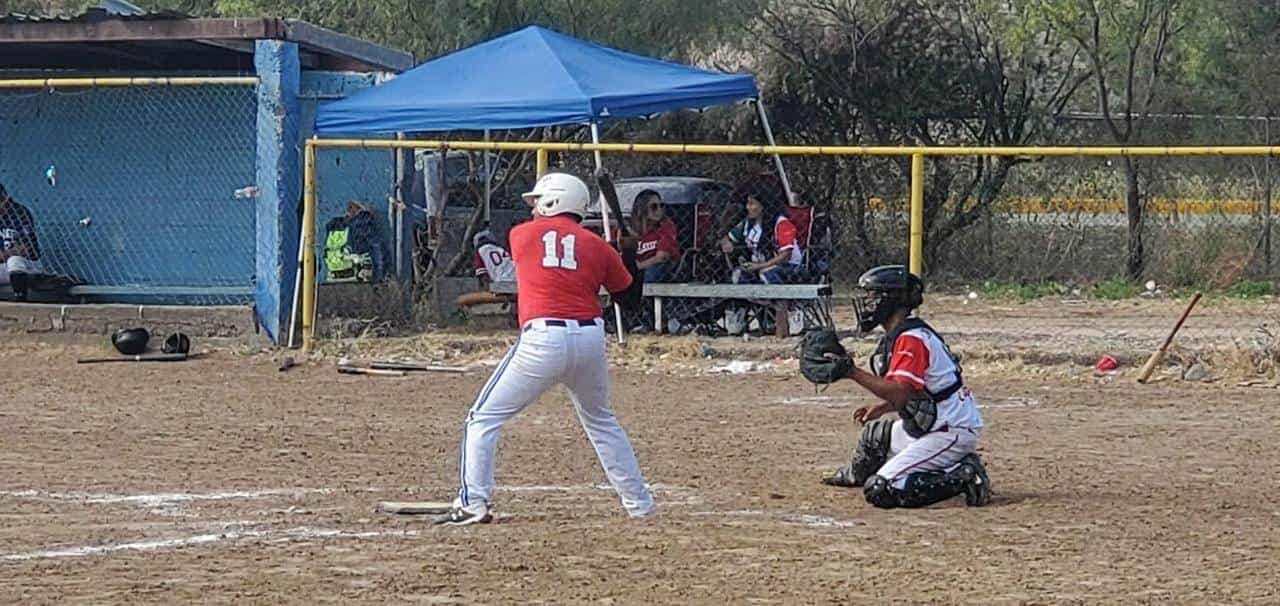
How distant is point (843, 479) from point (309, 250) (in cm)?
744

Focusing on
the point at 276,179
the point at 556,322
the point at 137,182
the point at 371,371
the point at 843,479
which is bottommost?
the point at 843,479

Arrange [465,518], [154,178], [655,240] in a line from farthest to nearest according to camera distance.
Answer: [154,178] → [655,240] → [465,518]

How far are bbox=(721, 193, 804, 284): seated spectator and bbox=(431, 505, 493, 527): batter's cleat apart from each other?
772cm

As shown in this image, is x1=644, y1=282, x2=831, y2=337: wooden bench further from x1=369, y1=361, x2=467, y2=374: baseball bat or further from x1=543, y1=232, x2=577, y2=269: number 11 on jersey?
x1=543, y1=232, x2=577, y2=269: number 11 on jersey

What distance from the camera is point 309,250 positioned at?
15.6 m

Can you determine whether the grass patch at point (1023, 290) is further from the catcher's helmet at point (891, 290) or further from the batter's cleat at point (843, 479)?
the catcher's helmet at point (891, 290)

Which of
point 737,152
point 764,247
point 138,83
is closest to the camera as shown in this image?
point 737,152

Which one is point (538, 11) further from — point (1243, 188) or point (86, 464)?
point (86, 464)

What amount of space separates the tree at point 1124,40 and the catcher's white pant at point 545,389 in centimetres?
1235

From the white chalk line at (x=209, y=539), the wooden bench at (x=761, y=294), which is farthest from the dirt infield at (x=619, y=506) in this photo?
the wooden bench at (x=761, y=294)

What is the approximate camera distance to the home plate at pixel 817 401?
41.7ft

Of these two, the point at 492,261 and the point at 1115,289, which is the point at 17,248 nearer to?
the point at 492,261

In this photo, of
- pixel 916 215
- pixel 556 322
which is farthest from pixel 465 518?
pixel 916 215

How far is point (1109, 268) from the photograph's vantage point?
18.7 metres
